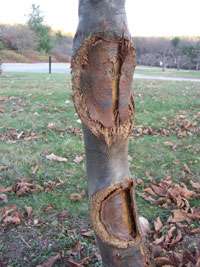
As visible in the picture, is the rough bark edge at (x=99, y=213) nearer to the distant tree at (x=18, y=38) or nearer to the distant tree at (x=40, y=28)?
the distant tree at (x=40, y=28)

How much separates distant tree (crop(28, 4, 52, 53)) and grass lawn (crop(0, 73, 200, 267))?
29134 mm

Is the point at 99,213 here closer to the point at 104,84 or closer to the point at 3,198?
the point at 104,84

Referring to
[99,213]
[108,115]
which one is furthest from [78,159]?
[108,115]

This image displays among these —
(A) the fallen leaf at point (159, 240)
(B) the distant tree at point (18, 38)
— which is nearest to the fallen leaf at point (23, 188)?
(A) the fallen leaf at point (159, 240)

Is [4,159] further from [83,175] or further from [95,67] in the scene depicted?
[95,67]

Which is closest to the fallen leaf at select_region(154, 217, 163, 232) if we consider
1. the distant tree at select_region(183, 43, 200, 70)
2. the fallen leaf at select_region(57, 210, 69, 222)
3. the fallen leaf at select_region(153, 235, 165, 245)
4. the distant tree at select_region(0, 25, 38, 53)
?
the fallen leaf at select_region(153, 235, 165, 245)

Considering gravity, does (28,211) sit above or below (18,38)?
below

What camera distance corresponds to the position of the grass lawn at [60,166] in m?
2.59

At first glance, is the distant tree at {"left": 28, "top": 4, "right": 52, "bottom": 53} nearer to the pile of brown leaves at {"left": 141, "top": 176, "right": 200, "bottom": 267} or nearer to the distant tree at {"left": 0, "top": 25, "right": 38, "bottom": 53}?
the distant tree at {"left": 0, "top": 25, "right": 38, "bottom": 53}

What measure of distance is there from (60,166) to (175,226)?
4.87ft

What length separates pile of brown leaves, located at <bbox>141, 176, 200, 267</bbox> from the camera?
7.77 ft

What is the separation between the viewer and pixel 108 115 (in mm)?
1605

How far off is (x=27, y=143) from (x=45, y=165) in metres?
0.94

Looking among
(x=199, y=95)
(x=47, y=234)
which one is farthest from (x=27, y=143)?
(x=199, y=95)
